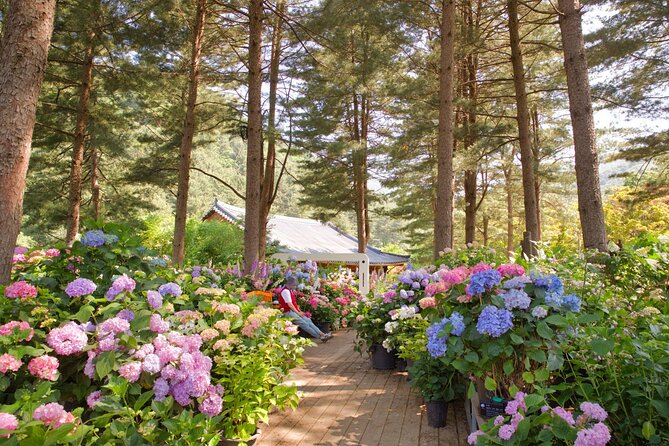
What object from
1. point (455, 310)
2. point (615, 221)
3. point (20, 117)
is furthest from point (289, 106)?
point (615, 221)

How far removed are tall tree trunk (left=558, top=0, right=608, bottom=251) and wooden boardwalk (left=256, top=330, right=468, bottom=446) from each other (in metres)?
2.25

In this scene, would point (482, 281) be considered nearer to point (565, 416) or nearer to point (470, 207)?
point (565, 416)

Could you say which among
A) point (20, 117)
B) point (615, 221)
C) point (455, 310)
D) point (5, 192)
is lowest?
point (455, 310)

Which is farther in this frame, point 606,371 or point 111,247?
point 111,247

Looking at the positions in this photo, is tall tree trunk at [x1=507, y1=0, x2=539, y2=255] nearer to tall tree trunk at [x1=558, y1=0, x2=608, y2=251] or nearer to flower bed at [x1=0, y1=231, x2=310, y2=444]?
tall tree trunk at [x1=558, y1=0, x2=608, y2=251]

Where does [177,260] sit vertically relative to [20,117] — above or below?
below

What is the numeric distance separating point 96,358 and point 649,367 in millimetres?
2177

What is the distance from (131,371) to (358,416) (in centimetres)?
187

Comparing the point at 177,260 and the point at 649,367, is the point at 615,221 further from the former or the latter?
the point at 649,367

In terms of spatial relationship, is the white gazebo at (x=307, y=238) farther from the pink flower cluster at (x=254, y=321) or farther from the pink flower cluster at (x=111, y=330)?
the pink flower cluster at (x=111, y=330)

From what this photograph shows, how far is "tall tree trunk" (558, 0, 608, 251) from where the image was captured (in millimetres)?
4492

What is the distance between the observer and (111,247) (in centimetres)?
273

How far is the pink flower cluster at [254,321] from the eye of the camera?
2.82 metres

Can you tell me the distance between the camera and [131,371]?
1.99 metres
